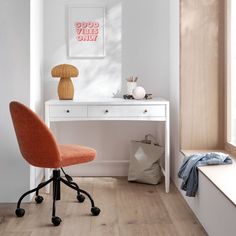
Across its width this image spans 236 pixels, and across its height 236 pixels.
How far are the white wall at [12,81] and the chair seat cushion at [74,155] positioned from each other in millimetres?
426

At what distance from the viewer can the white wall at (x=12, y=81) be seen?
3.62 metres

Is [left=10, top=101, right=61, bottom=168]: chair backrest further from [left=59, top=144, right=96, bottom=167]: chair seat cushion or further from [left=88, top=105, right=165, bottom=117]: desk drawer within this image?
[left=88, top=105, right=165, bottom=117]: desk drawer

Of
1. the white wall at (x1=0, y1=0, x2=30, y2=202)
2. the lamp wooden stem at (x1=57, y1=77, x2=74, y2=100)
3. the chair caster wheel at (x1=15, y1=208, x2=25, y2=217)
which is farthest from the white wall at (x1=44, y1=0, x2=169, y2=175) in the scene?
the chair caster wheel at (x1=15, y1=208, x2=25, y2=217)

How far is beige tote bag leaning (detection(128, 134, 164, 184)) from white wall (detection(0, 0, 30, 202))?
3.65 ft

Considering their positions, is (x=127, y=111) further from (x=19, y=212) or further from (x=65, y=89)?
(x=19, y=212)

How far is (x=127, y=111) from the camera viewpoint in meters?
4.02

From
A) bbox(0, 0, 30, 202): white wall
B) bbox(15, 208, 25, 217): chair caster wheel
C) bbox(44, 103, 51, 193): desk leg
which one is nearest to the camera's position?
bbox(15, 208, 25, 217): chair caster wheel

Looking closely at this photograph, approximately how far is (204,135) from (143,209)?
878mm

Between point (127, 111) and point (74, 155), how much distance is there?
0.80m

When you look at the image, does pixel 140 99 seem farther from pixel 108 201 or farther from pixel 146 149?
pixel 108 201

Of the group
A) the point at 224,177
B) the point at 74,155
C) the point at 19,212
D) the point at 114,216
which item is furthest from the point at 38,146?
the point at 224,177

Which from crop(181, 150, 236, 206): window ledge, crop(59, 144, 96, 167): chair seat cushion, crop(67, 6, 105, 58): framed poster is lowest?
crop(181, 150, 236, 206): window ledge

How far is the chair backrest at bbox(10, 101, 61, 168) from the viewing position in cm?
319

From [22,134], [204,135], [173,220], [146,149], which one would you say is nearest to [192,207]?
[173,220]
